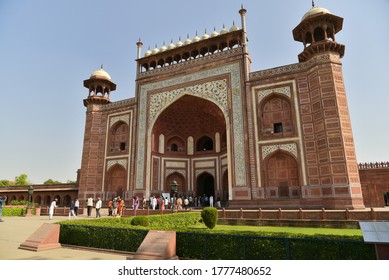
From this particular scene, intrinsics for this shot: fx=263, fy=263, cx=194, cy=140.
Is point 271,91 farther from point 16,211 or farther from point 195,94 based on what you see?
point 16,211

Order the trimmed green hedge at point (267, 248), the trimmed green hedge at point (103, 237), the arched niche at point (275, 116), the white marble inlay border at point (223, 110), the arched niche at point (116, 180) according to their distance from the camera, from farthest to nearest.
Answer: the arched niche at point (116, 180)
the white marble inlay border at point (223, 110)
the arched niche at point (275, 116)
the trimmed green hedge at point (103, 237)
the trimmed green hedge at point (267, 248)

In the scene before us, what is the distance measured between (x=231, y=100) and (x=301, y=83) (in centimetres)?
481

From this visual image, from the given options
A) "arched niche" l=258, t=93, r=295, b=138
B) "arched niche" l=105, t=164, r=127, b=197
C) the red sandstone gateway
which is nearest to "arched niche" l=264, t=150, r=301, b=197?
the red sandstone gateway

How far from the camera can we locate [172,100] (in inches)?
854

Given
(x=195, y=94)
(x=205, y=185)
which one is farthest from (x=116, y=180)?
(x=195, y=94)

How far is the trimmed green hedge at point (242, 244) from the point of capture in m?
4.63

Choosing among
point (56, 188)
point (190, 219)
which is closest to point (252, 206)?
point (190, 219)

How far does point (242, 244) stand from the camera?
521 cm

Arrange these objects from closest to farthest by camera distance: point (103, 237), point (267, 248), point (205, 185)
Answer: point (267, 248) < point (103, 237) < point (205, 185)

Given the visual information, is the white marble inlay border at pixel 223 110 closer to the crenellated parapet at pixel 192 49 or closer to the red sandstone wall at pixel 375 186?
the crenellated parapet at pixel 192 49

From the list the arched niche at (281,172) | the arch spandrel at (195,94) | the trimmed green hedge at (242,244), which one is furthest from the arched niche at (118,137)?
the trimmed green hedge at (242,244)

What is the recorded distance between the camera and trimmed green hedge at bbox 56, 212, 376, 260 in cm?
463

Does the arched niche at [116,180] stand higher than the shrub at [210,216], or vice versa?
the arched niche at [116,180]

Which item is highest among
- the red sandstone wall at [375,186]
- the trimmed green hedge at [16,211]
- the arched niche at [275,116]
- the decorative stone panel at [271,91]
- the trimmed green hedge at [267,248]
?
the decorative stone panel at [271,91]
